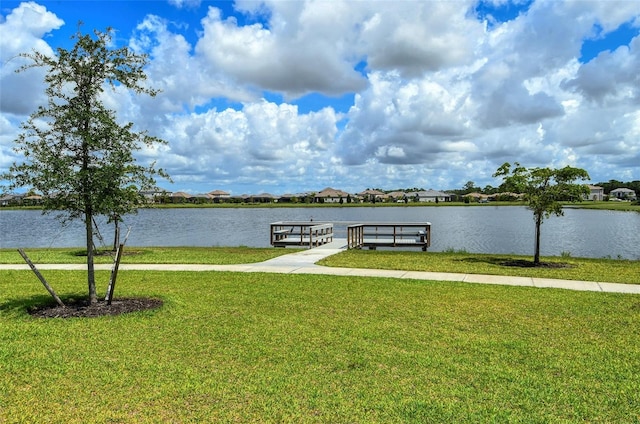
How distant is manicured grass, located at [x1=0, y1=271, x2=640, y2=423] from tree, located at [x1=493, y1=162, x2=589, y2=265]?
6.29 meters

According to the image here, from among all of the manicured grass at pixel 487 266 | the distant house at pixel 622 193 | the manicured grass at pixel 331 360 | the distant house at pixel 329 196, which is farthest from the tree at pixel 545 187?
the distant house at pixel 622 193

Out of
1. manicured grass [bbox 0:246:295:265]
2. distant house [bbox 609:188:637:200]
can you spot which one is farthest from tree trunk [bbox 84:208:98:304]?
distant house [bbox 609:188:637:200]

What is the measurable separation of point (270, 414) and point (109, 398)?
5.72ft

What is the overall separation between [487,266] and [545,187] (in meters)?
3.57

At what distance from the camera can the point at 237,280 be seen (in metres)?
12.2

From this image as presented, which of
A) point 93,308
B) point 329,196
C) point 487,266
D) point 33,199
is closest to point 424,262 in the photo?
point 487,266

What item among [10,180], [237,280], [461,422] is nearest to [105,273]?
[237,280]

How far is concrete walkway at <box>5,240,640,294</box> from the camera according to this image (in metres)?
11.6

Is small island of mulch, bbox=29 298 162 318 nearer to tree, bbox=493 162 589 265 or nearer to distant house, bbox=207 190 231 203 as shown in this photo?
tree, bbox=493 162 589 265

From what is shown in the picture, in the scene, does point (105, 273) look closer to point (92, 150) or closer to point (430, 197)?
point (92, 150)

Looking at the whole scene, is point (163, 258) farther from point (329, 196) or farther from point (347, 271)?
point (329, 196)

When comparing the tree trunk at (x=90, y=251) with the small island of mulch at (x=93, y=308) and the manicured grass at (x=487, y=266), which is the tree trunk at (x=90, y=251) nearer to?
the small island of mulch at (x=93, y=308)

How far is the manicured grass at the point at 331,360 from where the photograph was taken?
471cm

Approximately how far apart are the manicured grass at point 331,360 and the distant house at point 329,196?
448ft
